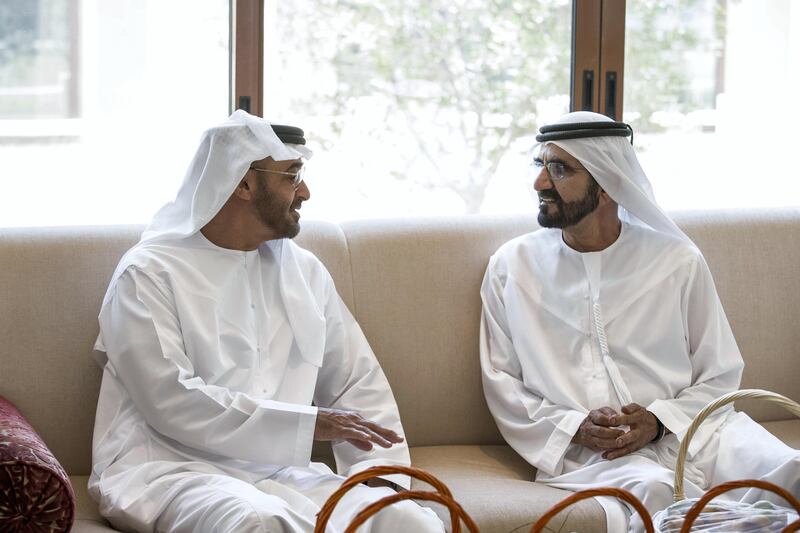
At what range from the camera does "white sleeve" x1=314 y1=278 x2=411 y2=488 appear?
3.47m

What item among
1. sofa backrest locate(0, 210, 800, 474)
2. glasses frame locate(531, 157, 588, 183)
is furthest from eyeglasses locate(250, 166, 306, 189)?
glasses frame locate(531, 157, 588, 183)

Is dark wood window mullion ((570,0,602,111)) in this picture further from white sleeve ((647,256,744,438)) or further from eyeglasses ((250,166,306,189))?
eyeglasses ((250,166,306,189))

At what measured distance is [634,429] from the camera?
3363mm

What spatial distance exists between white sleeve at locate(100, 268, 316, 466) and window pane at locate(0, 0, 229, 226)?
4.64 ft

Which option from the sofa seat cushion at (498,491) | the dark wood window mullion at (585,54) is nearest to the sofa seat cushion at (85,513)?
the sofa seat cushion at (498,491)

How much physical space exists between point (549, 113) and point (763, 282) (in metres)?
1.31

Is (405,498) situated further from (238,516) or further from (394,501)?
(238,516)

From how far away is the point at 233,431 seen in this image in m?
3.06

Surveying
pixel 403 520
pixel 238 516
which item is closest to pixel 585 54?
pixel 403 520

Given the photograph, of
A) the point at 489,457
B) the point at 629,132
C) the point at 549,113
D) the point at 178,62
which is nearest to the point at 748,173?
the point at 549,113

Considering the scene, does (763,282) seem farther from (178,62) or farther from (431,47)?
(178,62)

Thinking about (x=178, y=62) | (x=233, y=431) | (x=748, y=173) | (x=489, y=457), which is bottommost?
(x=489, y=457)

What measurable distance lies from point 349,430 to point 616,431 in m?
0.87

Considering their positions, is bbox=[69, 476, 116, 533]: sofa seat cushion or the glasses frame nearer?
bbox=[69, 476, 116, 533]: sofa seat cushion
